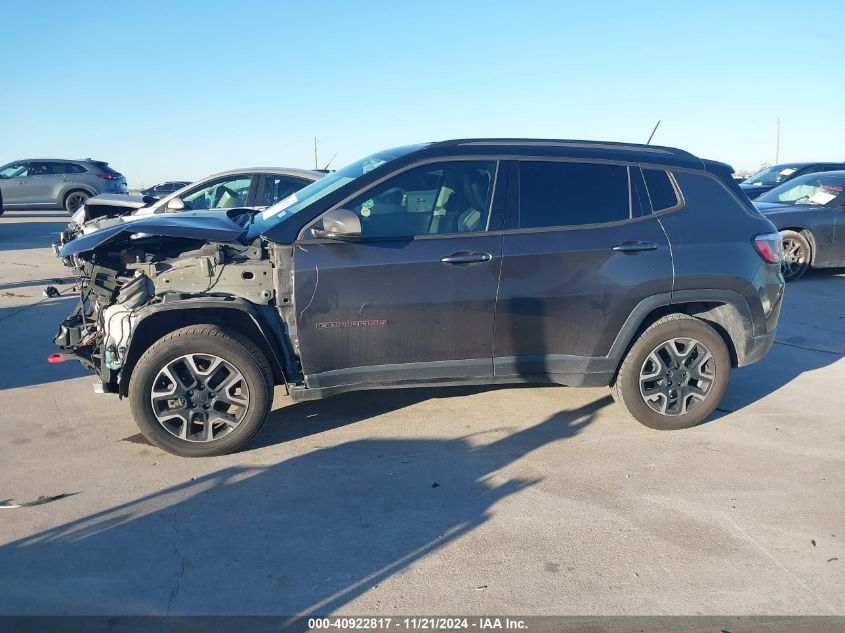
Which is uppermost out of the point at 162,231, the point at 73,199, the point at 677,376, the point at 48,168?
the point at 48,168

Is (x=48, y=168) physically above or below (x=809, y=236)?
above

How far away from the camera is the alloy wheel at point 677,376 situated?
521 centimetres

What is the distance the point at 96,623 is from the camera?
3102mm

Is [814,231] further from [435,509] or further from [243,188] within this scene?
[435,509]

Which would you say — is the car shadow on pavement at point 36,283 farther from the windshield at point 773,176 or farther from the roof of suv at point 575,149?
the windshield at point 773,176

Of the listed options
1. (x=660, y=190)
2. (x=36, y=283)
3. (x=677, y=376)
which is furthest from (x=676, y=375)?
(x=36, y=283)

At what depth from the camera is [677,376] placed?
207 inches

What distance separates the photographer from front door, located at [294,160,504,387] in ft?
15.3

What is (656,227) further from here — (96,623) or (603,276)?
(96,623)

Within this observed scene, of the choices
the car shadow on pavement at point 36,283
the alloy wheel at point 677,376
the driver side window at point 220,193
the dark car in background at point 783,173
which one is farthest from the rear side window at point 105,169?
the alloy wheel at point 677,376

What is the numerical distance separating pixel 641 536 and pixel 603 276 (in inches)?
71.2

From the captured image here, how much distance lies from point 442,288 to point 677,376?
1.87 m

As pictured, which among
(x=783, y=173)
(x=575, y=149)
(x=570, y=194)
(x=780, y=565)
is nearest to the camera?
(x=780, y=565)

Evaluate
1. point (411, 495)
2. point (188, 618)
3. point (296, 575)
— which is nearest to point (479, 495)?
point (411, 495)
